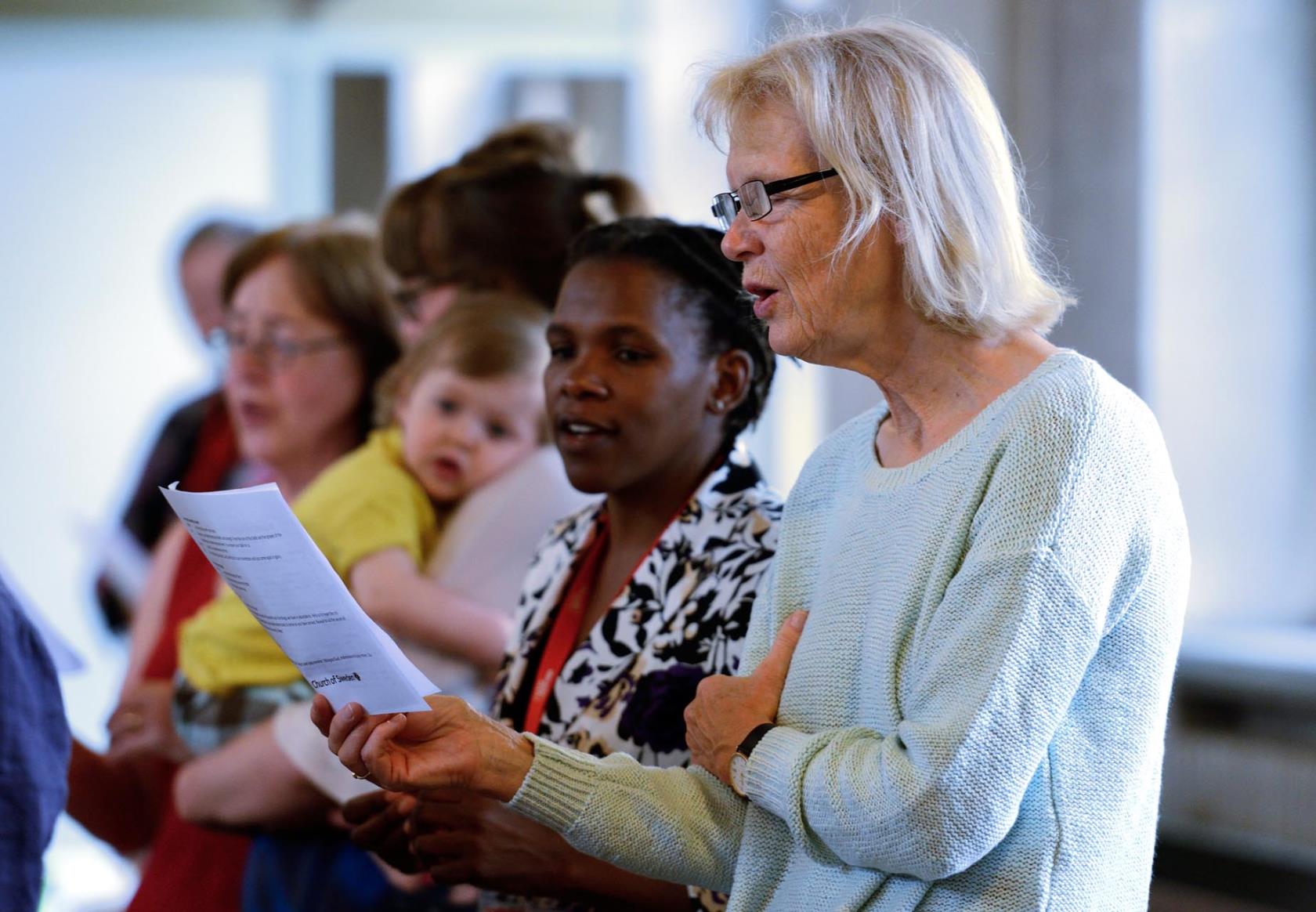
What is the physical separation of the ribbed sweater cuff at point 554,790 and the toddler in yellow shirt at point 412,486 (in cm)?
88

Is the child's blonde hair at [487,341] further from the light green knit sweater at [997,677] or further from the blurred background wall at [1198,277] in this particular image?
the light green knit sweater at [997,677]

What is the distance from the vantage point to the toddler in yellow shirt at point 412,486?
8.20 feet

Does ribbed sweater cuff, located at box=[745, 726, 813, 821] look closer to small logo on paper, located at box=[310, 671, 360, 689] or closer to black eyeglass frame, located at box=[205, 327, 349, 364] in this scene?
small logo on paper, located at box=[310, 671, 360, 689]

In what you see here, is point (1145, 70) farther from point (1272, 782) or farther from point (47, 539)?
point (47, 539)

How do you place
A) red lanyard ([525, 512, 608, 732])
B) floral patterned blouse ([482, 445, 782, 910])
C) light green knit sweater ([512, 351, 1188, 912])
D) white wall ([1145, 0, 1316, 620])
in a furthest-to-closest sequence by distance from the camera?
white wall ([1145, 0, 1316, 620]), red lanyard ([525, 512, 608, 732]), floral patterned blouse ([482, 445, 782, 910]), light green knit sweater ([512, 351, 1188, 912])

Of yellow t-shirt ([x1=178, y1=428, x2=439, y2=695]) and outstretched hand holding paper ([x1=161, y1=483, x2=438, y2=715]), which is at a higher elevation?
outstretched hand holding paper ([x1=161, y1=483, x2=438, y2=715])

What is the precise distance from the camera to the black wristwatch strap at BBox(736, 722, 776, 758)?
147cm

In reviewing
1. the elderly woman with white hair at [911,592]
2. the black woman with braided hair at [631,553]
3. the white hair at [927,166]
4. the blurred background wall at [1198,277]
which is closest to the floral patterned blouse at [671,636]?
the black woman with braided hair at [631,553]

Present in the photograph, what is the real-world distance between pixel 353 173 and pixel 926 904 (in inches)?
252

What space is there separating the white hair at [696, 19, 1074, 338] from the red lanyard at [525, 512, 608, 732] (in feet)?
2.45

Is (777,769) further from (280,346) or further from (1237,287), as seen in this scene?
(1237,287)

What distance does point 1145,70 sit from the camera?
151 inches

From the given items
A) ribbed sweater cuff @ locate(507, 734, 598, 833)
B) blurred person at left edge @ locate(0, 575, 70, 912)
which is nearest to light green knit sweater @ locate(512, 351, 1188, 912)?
ribbed sweater cuff @ locate(507, 734, 598, 833)

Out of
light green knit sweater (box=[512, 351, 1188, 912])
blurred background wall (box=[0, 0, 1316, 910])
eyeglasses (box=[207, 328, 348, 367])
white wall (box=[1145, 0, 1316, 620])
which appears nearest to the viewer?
light green knit sweater (box=[512, 351, 1188, 912])
